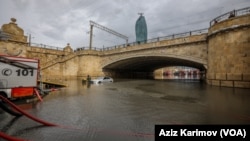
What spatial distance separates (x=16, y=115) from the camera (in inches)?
288

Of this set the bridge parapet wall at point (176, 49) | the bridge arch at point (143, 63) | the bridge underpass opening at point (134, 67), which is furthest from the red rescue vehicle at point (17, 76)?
the bridge underpass opening at point (134, 67)

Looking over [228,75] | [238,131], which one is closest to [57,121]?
[238,131]

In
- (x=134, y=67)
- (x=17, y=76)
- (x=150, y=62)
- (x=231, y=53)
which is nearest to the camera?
(x=17, y=76)

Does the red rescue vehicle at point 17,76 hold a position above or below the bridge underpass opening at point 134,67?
below

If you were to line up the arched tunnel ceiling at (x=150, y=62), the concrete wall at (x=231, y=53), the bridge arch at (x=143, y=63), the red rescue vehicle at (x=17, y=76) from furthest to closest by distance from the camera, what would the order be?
the arched tunnel ceiling at (x=150, y=62) < the bridge arch at (x=143, y=63) < the concrete wall at (x=231, y=53) < the red rescue vehicle at (x=17, y=76)

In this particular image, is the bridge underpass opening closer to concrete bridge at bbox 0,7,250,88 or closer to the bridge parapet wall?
concrete bridge at bbox 0,7,250,88

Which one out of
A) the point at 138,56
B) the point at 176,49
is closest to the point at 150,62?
the point at 138,56

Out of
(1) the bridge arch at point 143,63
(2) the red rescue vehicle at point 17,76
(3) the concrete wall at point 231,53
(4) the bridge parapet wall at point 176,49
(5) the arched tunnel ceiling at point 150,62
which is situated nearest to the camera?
(2) the red rescue vehicle at point 17,76

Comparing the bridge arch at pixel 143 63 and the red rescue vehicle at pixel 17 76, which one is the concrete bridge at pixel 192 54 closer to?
the bridge arch at pixel 143 63

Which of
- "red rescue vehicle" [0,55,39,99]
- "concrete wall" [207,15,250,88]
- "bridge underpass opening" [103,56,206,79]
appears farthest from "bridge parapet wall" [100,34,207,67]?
"red rescue vehicle" [0,55,39,99]

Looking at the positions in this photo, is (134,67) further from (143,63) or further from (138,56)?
(138,56)

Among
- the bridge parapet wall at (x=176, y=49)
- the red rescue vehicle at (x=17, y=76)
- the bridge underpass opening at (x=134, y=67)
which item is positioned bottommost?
the red rescue vehicle at (x=17, y=76)

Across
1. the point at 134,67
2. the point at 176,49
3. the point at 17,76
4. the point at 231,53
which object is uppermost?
the point at 176,49

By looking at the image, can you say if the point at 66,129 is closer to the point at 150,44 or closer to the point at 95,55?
the point at 150,44
